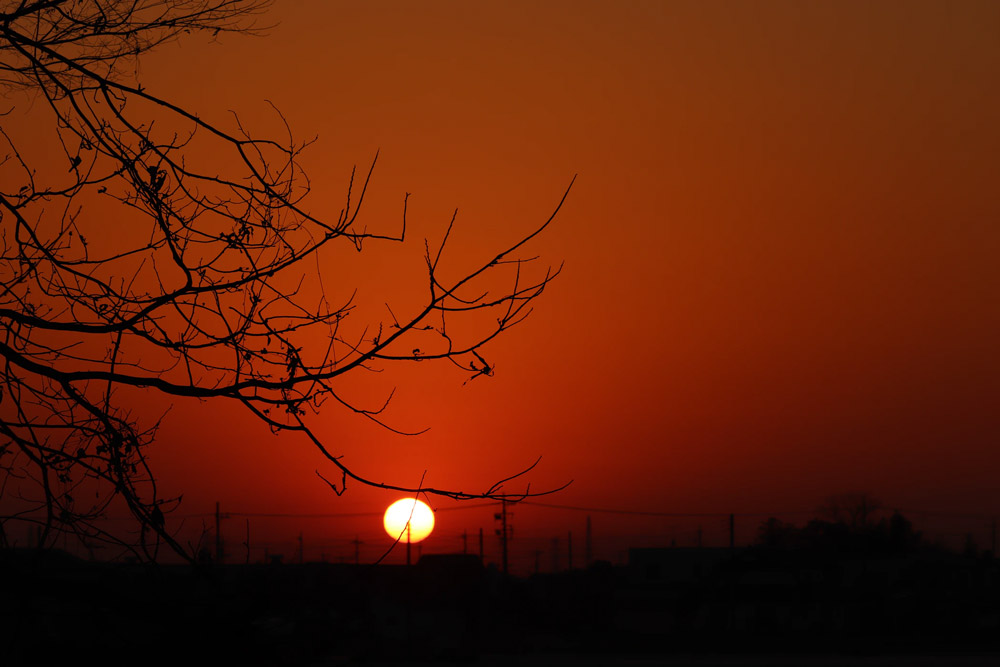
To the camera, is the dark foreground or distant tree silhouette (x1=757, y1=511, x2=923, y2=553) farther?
distant tree silhouette (x1=757, y1=511, x2=923, y2=553)

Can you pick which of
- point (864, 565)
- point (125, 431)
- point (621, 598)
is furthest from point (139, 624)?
point (864, 565)

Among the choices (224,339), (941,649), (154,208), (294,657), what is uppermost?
(154,208)

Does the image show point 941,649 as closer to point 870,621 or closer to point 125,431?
point 870,621

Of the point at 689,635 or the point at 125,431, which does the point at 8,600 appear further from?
the point at 689,635

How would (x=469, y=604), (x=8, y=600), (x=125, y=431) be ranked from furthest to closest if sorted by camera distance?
1. (x=469, y=604)
2. (x=125, y=431)
3. (x=8, y=600)

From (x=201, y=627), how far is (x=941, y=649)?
1352 inches

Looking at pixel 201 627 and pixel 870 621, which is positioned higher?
pixel 201 627

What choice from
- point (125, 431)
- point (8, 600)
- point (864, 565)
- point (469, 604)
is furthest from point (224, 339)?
point (864, 565)

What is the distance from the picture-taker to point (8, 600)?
3393 millimetres

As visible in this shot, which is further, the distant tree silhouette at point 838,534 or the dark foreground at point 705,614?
the distant tree silhouette at point 838,534

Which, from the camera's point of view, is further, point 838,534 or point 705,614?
point 838,534

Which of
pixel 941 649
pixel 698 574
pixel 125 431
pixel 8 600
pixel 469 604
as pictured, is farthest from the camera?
pixel 698 574

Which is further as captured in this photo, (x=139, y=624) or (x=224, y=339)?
(x=224, y=339)

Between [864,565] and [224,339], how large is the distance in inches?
1782
